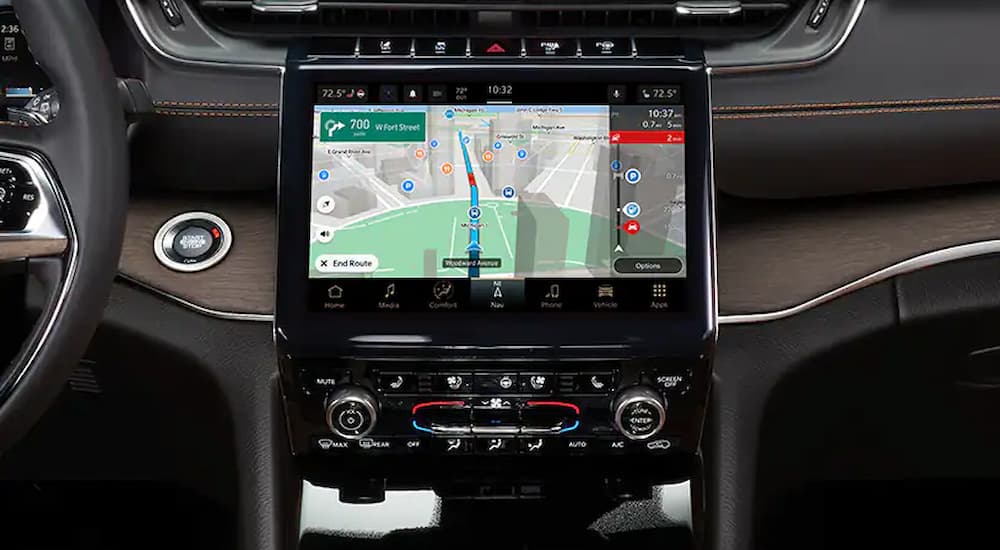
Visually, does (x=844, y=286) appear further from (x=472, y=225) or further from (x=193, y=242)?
(x=193, y=242)

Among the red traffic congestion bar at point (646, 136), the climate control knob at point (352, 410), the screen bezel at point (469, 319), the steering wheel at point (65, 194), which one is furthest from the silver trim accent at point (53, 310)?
the red traffic congestion bar at point (646, 136)

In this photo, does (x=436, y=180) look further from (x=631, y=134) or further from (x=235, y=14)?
(x=235, y=14)

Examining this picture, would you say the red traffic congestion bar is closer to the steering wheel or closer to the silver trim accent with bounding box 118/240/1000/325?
the silver trim accent with bounding box 118/240/1000/325

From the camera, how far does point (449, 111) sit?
1.38 meters

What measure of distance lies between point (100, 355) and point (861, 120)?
3.58 feet

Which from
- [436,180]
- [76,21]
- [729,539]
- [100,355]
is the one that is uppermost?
[76,21]

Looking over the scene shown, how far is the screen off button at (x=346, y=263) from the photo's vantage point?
1.36m

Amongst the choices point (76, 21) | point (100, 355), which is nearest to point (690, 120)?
point (76, 21)

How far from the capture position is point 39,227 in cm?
114

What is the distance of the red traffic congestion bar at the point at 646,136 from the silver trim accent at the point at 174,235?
0.54 m

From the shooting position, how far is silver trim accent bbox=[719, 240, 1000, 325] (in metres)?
1.49

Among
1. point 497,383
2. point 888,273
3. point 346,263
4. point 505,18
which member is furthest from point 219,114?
point 888,273

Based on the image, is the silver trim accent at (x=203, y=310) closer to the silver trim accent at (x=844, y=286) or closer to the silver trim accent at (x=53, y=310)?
the silver trim accent at (x=844, y=286)

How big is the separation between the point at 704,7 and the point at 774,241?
339mm
